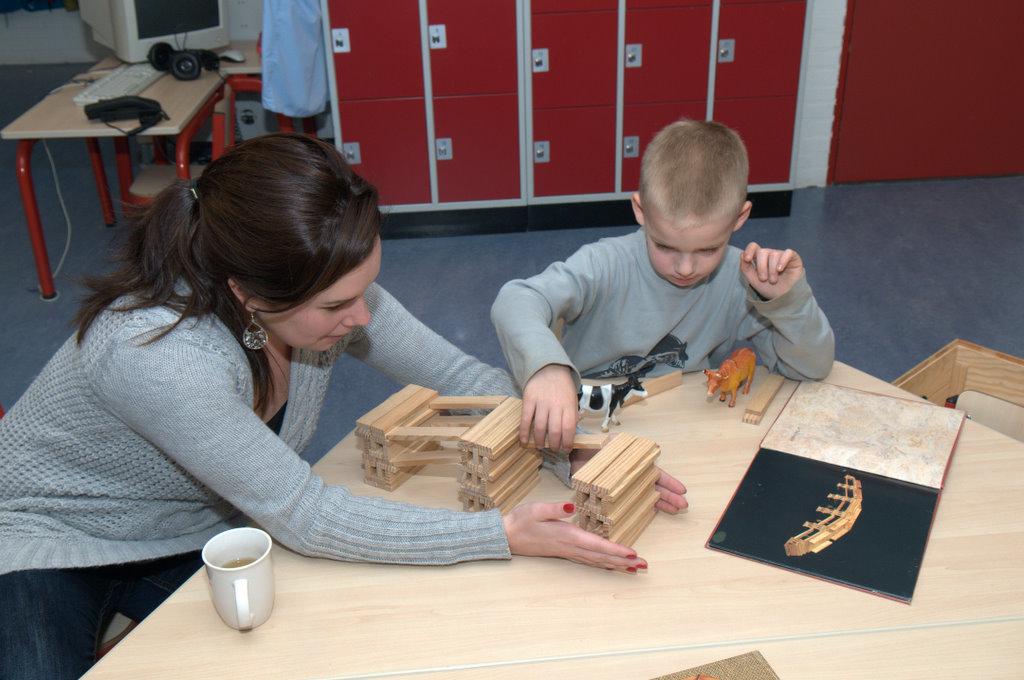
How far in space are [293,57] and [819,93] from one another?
106 inches

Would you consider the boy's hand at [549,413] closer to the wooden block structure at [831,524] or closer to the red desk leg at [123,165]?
the wooden block structure at [831,524]

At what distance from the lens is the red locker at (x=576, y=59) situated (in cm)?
411

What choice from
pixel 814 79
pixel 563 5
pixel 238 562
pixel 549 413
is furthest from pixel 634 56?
pixel 238 562

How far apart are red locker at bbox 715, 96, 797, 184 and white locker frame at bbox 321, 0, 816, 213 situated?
1.1 inches

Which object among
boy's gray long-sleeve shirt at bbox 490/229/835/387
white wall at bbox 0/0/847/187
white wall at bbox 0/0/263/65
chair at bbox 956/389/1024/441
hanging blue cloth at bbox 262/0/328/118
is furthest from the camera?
white wall at bbox 0/0/263/65

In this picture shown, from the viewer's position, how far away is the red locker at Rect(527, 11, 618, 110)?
411 cm

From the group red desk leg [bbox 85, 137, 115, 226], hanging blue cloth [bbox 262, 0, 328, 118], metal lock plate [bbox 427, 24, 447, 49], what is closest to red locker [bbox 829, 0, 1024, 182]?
metal lock plate [bbox 427, 24, 447, 49]

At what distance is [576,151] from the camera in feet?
14.4

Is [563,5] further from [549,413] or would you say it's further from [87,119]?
[549,413]

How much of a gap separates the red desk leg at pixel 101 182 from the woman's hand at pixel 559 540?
12.1ft

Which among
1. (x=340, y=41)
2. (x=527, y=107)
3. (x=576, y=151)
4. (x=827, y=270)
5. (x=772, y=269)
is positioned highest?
(x=340, y=41)

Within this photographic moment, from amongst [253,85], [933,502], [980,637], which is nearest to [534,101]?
[253,85]

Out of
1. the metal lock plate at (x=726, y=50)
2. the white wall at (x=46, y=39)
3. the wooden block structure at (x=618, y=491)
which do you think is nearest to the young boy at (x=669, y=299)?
the wooden block structure at (x=618, y=491)

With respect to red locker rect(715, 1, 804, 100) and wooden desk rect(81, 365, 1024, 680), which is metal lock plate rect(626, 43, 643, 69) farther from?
wooden desk rect(81, 365, 1024, 680)
